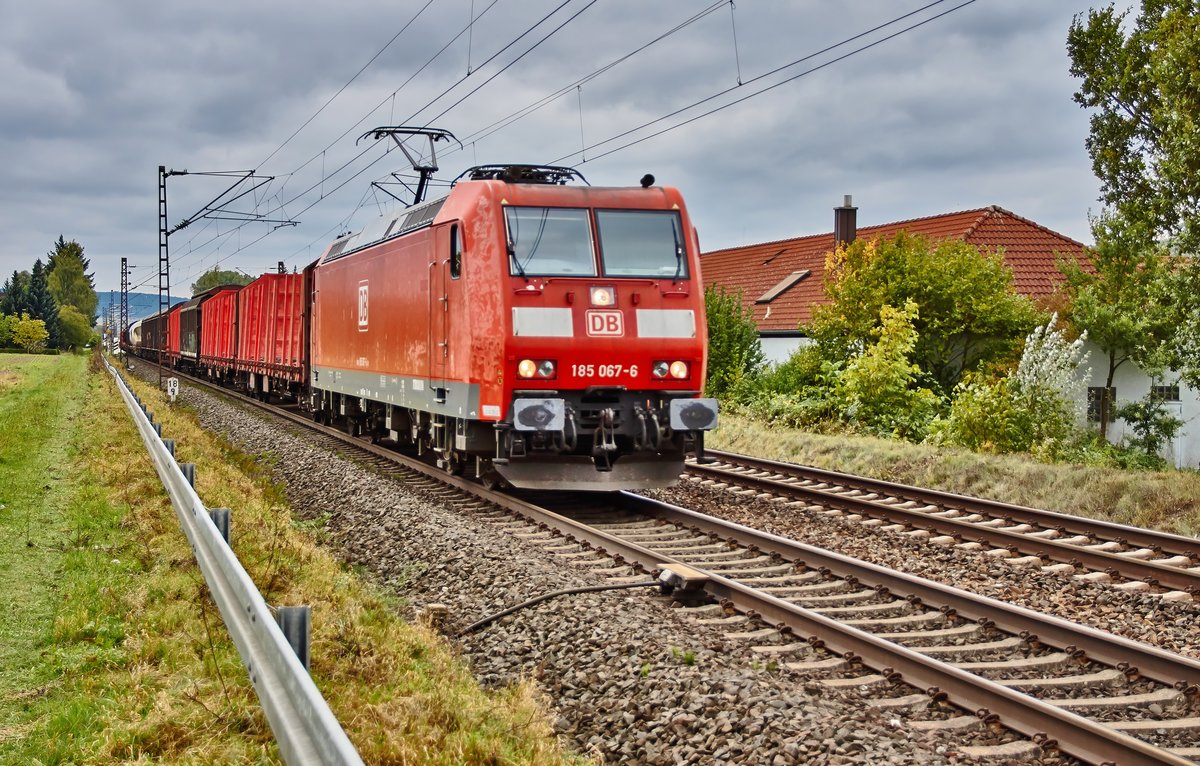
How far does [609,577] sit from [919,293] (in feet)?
56.4

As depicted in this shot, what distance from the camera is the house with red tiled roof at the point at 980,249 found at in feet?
87.7

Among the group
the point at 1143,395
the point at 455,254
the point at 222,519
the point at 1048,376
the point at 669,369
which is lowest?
the point at 1143,395

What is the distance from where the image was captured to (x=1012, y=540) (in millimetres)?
9805

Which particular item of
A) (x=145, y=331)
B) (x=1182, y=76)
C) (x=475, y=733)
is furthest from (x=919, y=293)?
(x=145, y=331)

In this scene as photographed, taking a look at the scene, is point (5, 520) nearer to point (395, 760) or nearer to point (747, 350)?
point (395, 760)

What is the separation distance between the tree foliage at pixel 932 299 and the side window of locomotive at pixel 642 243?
42.0 feet

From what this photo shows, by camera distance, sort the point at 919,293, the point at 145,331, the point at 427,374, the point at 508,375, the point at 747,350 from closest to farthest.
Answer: the point at 508,375, the point at 427,374, the point at 919,293, the point at 747,350, the point at 145,331

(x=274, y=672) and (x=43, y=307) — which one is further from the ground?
(x=43, y=307)

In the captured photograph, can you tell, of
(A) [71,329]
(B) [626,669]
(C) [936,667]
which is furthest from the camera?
(A) [71,329]

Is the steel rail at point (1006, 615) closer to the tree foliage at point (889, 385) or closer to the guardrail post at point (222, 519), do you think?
the guardrail post at point (222, 519)

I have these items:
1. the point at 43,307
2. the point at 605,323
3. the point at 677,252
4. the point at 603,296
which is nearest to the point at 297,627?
the point at 605,323

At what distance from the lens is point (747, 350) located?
1073 inches

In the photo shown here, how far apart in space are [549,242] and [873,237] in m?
20.9

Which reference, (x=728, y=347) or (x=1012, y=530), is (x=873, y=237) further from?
(x=1012, y=530)
